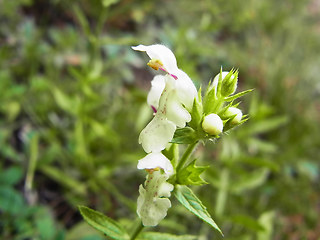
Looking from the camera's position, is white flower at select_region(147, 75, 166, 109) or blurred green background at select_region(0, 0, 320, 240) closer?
white flower at select_region(147, 75, 166, 109)

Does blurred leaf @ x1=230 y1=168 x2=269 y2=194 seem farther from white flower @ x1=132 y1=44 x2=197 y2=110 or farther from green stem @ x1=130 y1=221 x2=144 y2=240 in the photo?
white flower @ x1=132 y1=44 x2=197 y2=110

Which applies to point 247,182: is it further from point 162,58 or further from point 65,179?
point 162,58

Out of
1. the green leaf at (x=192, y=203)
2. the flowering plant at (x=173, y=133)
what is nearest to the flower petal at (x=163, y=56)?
the flowering plant at (x=173, y=133)

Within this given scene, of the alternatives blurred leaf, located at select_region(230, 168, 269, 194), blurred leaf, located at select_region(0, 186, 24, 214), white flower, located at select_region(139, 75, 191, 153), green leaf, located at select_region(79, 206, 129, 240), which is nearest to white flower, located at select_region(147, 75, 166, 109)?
white flower, located at select_region(139, 75, 191, 153)

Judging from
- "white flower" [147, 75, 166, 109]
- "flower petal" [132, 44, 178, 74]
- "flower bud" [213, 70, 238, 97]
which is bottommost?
"white flower" [147, 75, 166, 109]

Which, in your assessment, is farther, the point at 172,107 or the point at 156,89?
the point at 156,89

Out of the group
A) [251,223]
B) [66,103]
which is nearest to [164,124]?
[251,223]

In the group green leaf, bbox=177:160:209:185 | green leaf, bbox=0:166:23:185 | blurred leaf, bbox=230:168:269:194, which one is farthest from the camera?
blurred leaf, bbox=230:168:269:194
